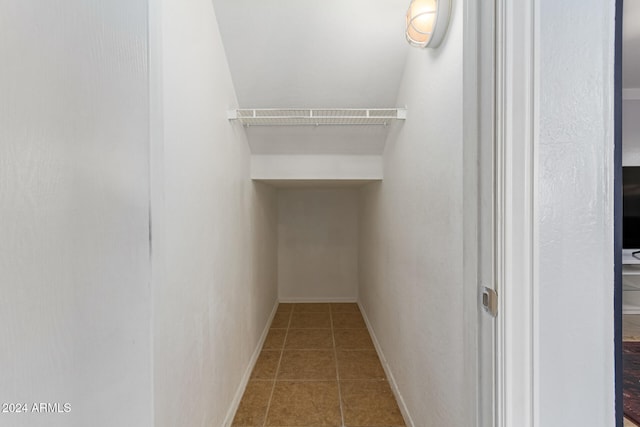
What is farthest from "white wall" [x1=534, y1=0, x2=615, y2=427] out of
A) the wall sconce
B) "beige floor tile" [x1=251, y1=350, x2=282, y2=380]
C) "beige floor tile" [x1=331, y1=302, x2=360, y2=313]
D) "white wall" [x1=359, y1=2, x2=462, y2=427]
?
"beige floor tile" [x1=331, y1=302, x2=360, y2=313]

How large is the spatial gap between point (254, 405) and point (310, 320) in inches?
59.4

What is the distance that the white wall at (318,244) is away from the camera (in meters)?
4.02

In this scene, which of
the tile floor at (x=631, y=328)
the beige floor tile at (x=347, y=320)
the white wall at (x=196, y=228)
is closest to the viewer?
the white wall at (x=196, y=228)

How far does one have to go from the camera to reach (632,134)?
6.91ft

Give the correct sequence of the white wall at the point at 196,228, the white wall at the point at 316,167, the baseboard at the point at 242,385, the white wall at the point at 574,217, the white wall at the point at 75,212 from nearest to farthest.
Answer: the white wall at the point at 75,212 → the white wall at the point at 574,217 → the white wall at the point at 196,228 → the baseboard at the point at 242,385 → the white wall at the point at 316,167

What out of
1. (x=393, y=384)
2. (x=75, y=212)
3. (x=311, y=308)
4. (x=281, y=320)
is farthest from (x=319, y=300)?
(x=75, y=212)

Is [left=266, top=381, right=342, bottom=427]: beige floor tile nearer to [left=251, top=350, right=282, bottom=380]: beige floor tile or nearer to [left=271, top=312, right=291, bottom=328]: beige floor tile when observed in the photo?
[left=251, top=350, right=282, bottom=380]: beige floor tile

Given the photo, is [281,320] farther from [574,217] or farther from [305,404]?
[574,217]

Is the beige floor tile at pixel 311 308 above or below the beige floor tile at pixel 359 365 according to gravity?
below

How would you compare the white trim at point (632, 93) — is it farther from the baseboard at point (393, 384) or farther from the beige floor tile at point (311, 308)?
the beige floor tile at point (311, 308)

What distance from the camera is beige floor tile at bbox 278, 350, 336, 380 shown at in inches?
84.2

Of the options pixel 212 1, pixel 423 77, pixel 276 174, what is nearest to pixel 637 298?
pixel 423 77

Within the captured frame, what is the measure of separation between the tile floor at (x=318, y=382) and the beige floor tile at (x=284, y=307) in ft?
1.63

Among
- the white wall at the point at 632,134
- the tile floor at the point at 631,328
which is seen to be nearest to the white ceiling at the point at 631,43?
the white wall at the point at 632,134
